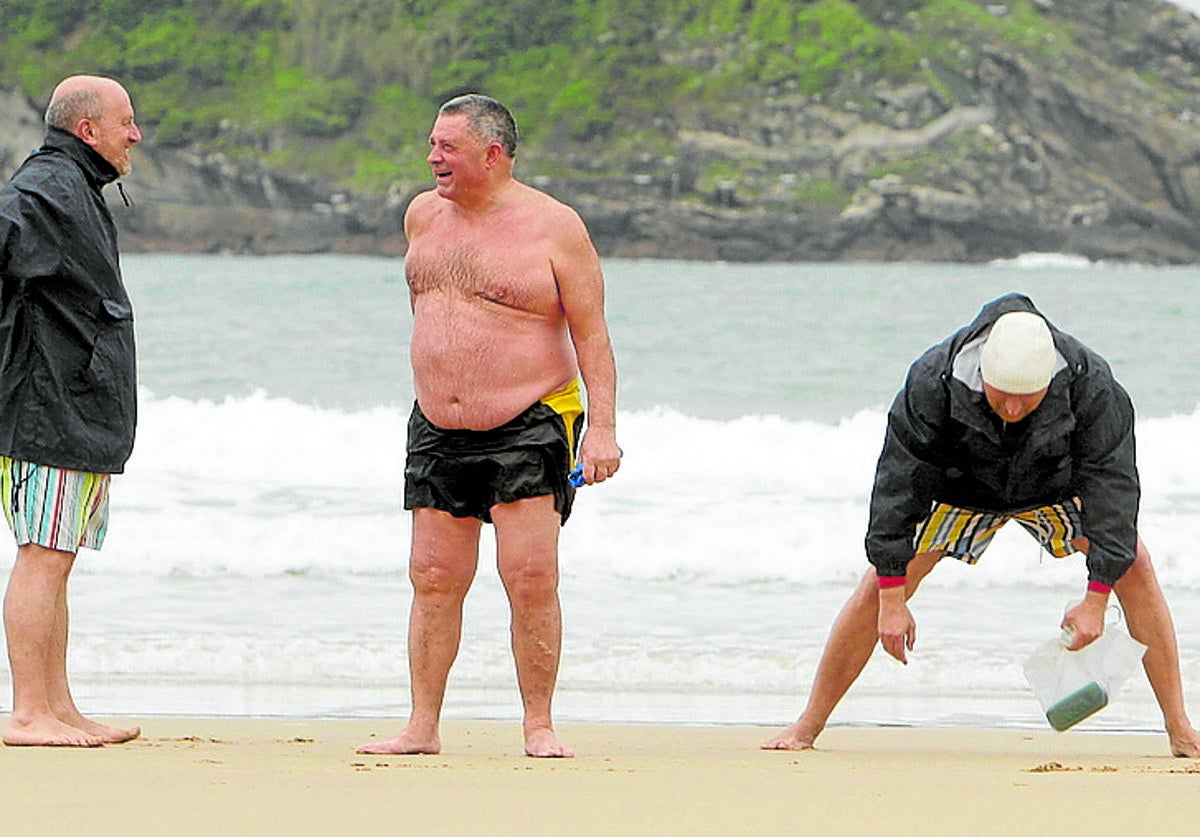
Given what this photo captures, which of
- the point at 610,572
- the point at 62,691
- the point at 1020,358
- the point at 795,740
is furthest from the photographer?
the point at 610,572

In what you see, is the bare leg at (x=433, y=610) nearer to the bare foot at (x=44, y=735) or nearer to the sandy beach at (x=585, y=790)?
the sandy beach at (x=585, y=790)

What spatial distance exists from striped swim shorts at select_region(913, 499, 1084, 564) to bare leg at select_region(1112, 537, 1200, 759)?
0.18 metres

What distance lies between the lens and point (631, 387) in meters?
20.0

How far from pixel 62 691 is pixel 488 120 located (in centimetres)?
178

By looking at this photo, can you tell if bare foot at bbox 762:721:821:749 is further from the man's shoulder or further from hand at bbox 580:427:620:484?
the man's shoulder

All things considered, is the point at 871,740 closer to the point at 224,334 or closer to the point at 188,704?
the point at 188,704

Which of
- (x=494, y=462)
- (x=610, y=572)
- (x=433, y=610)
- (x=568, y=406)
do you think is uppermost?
(x=568, y=406)

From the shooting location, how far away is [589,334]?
4566 mm

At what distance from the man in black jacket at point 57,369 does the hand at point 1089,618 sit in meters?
2.30

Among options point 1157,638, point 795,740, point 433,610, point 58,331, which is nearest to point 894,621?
point 795,740

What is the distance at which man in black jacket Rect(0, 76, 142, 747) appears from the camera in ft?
14.3

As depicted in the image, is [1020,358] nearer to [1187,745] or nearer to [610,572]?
[1187,745]

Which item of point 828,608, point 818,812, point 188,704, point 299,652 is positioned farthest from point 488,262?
point 828,608

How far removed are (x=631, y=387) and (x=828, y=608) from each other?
40.0 ft
